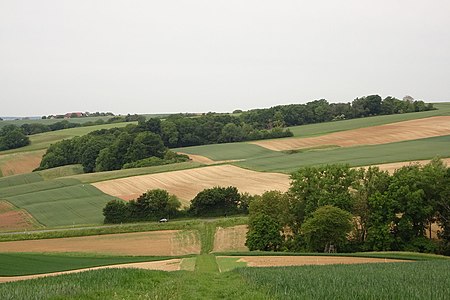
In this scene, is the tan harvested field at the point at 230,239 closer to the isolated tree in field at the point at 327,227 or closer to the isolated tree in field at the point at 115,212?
the isolated tree in field at the point at 327,227

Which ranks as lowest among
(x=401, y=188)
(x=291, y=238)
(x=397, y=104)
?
(x=291, y=238)

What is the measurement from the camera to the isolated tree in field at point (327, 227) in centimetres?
3966

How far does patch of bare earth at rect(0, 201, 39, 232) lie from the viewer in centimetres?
5303

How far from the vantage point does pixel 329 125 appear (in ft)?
399

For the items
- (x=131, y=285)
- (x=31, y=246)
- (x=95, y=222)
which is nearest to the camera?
(x=131, y=285)

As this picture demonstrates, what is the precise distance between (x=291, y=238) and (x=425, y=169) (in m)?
14.2

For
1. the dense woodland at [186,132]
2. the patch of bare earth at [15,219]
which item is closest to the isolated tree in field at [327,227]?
the patch of bare earth at [15,219]

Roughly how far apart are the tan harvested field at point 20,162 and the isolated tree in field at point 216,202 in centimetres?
5457

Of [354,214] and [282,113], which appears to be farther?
[282,113]

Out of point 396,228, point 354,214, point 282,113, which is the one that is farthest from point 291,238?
point 282,113

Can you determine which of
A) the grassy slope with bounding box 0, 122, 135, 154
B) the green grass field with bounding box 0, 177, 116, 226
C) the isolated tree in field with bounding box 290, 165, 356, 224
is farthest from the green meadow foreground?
the isolated tree in field with bounding box 290, 165, 356, 224

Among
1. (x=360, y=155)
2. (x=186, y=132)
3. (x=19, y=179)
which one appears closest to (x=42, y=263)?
(x=19, y=179)

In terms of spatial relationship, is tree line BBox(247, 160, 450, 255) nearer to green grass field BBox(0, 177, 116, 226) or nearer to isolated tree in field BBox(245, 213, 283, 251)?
isolated tree in field BBox(245, 213, 283, 251)

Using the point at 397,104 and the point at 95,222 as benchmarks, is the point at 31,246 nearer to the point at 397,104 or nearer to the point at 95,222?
the point at 95,222
